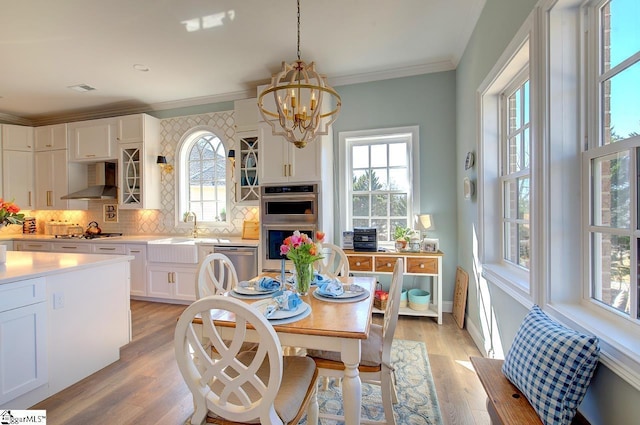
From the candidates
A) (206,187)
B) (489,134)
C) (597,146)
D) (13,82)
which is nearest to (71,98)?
(13,82)

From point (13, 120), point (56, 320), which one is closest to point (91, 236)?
point (13, 120)

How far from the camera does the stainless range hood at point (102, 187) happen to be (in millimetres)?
4477

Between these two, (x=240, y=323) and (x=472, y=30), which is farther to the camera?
(x=472, y=30)

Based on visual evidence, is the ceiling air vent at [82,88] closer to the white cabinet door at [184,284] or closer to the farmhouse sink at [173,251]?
the farmhouse sink at [173,251]

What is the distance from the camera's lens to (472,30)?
2.67m

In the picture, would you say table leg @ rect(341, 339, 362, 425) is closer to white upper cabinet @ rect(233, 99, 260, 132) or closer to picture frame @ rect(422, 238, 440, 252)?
picture frame @ rect(422, 238, 440, 252)

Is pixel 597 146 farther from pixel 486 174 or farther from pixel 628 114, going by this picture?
pixel 486 174

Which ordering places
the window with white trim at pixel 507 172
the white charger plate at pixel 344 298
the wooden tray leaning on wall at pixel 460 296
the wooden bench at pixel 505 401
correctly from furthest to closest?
the wooden tray leaning on wall at pixel 460 296, the window with white trim at pixel 507 172, the white charger plate at pixel 344 298, the wooden bench at pixel 505 401

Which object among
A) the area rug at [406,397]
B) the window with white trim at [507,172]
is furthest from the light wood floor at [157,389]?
the window with white trim at [507,172]

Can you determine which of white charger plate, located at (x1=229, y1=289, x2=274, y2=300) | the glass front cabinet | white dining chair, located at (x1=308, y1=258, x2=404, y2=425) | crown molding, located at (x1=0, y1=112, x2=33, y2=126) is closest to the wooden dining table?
white dining chair, located at (x1=308, y1=258, x2=404, y2=425)

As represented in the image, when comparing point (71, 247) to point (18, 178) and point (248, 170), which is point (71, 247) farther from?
point (248, 170)

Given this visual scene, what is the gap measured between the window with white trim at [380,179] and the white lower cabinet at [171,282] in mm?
2174

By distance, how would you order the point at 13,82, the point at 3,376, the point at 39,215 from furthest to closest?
the point at 39,215
the point at 13,82
the point at 3,376

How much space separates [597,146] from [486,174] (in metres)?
1.12
